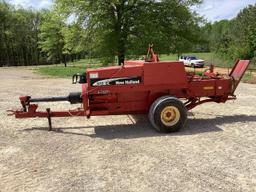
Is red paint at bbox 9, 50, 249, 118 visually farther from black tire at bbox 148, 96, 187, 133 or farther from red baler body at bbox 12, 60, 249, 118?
black tire at bbox 148, 96, 187, 133

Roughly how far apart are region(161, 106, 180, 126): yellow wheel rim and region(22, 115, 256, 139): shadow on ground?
0.81 ft

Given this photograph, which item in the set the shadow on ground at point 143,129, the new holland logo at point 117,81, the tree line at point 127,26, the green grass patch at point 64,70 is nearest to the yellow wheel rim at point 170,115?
the shadow on ground at point 143,129

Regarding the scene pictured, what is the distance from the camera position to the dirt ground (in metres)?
5.03

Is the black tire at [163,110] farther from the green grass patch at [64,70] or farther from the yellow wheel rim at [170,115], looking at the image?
the green grass patch at [64,70]

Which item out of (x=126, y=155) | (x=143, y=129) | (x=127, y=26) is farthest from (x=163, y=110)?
(x=127, y=26)

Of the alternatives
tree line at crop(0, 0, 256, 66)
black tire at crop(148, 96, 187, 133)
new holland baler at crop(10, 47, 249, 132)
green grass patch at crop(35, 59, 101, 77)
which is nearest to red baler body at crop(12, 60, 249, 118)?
new holland baler at crop(10, 47, 249, 132)

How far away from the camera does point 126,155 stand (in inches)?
244

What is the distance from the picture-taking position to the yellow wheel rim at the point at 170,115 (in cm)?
755

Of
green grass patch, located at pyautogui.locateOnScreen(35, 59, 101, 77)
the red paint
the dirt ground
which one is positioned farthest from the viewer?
green grass patch, located at pyautogui.locateOnScreen(35, 59, 101, 77)

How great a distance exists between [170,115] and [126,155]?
178 cm

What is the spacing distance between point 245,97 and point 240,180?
A: 744cm

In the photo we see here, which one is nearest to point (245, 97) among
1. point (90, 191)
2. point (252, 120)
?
point (252, 120)

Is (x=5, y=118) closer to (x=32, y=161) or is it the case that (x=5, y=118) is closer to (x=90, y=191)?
(x=32, y=161)

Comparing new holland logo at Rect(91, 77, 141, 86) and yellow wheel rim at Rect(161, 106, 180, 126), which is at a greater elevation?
new holland logo at Rect(91, 77, 141, 86)
